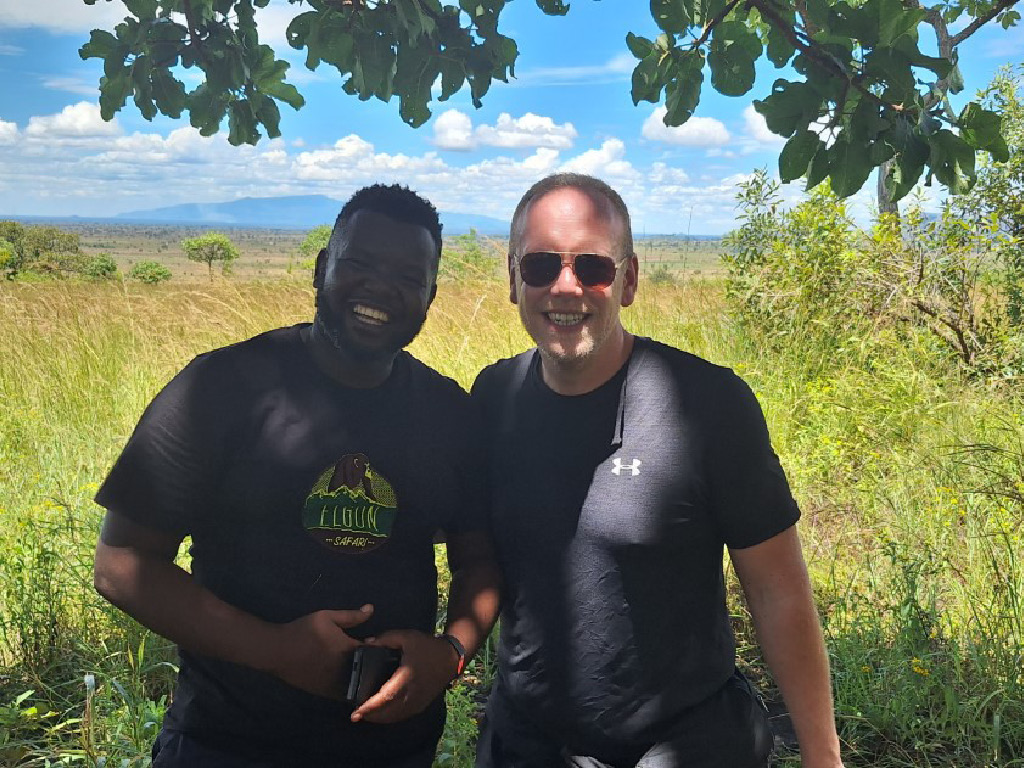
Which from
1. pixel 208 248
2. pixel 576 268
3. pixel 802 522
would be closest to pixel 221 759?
pixel 576 268

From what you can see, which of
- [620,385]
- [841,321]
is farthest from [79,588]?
[841,321]

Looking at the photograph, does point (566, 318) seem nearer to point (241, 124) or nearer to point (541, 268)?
point (541, 268)

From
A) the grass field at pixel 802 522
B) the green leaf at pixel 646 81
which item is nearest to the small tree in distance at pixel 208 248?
the grass field at pixel 802 522

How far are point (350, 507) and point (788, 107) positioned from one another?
1.50 m

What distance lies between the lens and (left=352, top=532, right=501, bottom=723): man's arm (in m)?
1.66

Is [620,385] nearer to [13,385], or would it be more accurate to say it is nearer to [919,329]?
[919,329]

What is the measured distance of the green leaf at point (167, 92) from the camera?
111 inches

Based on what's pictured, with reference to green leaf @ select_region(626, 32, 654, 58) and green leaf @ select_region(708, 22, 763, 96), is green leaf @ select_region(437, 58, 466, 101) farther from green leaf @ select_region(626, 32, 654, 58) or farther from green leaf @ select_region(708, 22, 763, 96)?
green leaf @ select_region(708, 22, 763, 96)

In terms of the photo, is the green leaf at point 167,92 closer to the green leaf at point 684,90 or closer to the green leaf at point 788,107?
the green leaf at point 684,90

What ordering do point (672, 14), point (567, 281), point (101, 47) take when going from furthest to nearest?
point (101, 47), point (672, 14), point (567, 281)

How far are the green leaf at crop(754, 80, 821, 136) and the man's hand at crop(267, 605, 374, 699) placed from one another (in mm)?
1567

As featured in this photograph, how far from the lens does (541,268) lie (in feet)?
6.12

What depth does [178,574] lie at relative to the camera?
1.61 m

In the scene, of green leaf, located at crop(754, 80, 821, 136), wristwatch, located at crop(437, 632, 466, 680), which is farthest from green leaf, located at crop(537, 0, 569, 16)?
wristwatch, located at crop(437, 632, 466, 680)
